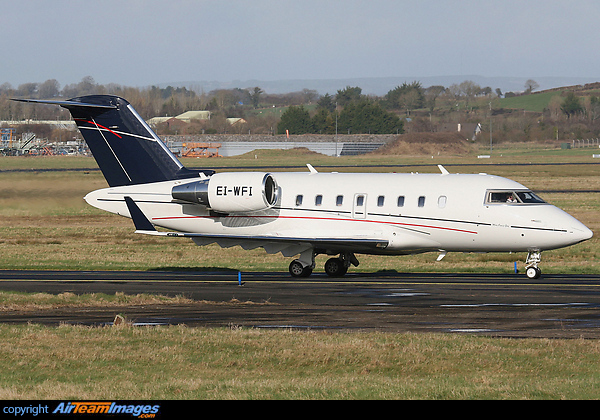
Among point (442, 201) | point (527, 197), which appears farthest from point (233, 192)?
point (527, 197)

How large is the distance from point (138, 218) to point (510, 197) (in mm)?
13721

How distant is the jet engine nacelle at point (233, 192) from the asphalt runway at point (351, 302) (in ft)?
9.04

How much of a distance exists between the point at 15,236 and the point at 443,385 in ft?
137

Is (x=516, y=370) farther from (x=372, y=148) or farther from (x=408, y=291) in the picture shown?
(x=372, y=148)

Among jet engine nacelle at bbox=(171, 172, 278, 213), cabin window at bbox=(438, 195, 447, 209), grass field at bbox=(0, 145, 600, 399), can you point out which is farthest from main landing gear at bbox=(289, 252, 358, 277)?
grass field at bbox=(0, 145, 600, 399)

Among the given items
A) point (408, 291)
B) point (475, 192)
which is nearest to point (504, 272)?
point (475, 192)

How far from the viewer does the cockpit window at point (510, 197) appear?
29250 mm

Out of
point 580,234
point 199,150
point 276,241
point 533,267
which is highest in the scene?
point 580,234

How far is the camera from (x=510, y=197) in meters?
29.3

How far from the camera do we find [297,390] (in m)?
12.5

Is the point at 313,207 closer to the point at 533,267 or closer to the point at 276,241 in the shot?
the point at 276,241

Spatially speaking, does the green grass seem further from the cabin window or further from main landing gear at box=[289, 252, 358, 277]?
main landing gear at box=[289, 252, 358, 277]
